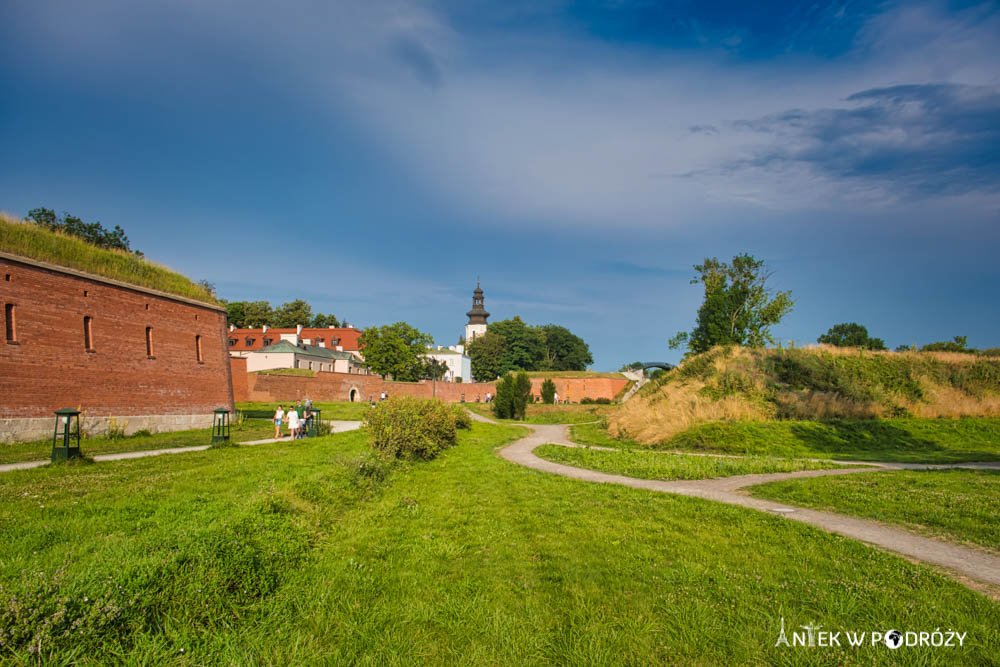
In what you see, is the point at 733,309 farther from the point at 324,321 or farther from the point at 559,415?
the point at 324,321

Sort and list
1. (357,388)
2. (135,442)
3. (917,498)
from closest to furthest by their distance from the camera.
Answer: (917,498), (135,442), (357,388)

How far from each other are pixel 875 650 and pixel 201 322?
1077 inches

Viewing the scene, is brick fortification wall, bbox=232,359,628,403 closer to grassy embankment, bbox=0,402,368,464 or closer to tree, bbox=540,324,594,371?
grassy embankment, bbox=0,402,368,464

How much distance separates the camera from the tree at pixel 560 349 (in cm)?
10594

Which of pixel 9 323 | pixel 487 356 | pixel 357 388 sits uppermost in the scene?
pixel 487 356

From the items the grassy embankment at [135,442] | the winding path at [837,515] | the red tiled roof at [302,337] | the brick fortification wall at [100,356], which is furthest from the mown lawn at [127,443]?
Result: the red tiled roof at [302,337]

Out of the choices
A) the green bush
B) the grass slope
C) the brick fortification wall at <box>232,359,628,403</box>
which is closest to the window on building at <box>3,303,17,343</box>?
the green bush

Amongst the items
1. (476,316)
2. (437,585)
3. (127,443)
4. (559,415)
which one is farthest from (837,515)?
(476,316)

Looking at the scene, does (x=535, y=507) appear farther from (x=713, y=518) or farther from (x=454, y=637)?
(x=454, y=637)

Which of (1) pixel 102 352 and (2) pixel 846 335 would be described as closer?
(1) pixel 102 352

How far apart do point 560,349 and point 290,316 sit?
53.3 metres

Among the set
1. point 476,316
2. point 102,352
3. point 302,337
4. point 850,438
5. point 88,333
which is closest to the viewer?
point 850,438

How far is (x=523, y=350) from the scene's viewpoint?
336 ft

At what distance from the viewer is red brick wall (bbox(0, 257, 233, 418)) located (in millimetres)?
16641
